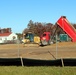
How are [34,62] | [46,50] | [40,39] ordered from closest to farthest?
1. [34,62]
2. [46,50]
3. [40,39]

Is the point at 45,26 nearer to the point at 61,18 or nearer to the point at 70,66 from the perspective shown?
the point at 61,18

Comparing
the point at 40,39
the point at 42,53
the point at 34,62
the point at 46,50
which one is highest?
the point at 40,39

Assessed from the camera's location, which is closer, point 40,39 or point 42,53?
point 42,53

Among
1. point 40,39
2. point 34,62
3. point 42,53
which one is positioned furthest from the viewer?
point 40,39

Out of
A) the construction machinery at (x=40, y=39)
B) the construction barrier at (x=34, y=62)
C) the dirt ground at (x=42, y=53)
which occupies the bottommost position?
the dirt ground at (x=42, y=53)

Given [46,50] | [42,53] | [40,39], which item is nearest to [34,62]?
[42,53]

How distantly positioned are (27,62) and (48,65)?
131cm

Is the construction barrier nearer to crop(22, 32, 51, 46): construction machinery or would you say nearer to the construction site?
the construction site

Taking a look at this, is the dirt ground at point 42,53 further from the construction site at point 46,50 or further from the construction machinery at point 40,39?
the construction machinery at point 40,39

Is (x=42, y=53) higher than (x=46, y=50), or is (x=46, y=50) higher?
(x=46, y=50)

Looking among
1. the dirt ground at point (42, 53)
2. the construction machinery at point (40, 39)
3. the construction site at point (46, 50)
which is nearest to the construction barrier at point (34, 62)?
the construction site at point (46, 50)

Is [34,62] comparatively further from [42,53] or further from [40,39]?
[40,39]

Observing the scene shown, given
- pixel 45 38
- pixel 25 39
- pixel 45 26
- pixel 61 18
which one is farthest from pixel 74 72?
pixel 45 26

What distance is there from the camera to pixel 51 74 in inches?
484
